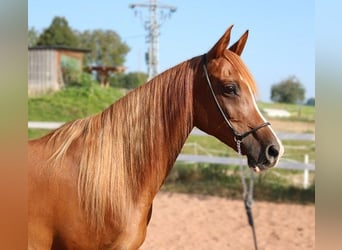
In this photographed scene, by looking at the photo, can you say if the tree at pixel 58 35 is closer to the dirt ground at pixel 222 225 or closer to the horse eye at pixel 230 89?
the dirt ground at pixel 222 225

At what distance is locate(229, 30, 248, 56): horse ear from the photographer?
1.72 metres

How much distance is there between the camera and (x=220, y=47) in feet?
5.26

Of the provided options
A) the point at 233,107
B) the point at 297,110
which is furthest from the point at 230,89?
the point at 297,110

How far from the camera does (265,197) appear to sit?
640 cm

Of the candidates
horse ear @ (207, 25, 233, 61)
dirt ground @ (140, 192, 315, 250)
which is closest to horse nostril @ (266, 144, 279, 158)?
horse ear @ (207, 25, 233, 61)

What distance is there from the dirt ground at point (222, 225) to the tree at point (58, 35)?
21.5 m

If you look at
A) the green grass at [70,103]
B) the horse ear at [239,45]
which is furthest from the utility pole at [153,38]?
the horse ear at [239,45]

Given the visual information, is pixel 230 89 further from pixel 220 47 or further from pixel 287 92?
pixel 287 92

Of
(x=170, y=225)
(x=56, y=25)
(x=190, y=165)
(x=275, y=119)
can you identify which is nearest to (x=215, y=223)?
(x=170, y=225)

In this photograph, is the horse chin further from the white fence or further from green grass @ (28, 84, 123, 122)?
green grass @ (28, 84, 123, 122)

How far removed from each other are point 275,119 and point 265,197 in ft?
16.9

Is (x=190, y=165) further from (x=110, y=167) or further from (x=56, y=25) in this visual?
(x=56, y=25)

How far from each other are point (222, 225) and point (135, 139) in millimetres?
3658

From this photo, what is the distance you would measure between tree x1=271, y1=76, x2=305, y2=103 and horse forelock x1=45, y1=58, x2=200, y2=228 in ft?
39.4
